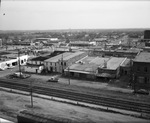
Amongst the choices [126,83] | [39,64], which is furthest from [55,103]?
[39,64]

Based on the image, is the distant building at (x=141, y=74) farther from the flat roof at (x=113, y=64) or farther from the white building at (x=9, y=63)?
the white building at (x=9, y=63)

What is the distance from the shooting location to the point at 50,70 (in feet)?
121

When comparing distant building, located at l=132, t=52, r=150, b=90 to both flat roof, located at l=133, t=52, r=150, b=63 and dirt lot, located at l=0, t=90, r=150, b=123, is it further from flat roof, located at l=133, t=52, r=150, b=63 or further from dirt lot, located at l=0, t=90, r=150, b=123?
dirt lot, located at l=0, t=90, r=150, b=123

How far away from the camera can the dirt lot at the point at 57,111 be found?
16.5m

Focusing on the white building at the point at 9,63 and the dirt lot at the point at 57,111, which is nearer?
the dirt lot at the point at 57,111

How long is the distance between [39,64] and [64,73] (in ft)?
28.4

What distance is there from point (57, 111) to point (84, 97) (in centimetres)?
465

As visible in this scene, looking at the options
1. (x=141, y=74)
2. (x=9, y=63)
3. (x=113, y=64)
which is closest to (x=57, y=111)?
(x=141, y=74)

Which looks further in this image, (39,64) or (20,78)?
(39,64)

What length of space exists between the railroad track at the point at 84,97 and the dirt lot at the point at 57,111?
1.81 m

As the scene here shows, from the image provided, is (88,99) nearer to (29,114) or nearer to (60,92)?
(60,92)

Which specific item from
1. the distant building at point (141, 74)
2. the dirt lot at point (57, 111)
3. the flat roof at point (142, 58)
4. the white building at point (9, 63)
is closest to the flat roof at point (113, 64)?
the flat roof at point (142, 58)

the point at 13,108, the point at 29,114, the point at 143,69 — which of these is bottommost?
the point at 13,108

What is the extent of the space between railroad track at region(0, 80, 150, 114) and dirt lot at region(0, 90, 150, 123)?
181 centimetres
